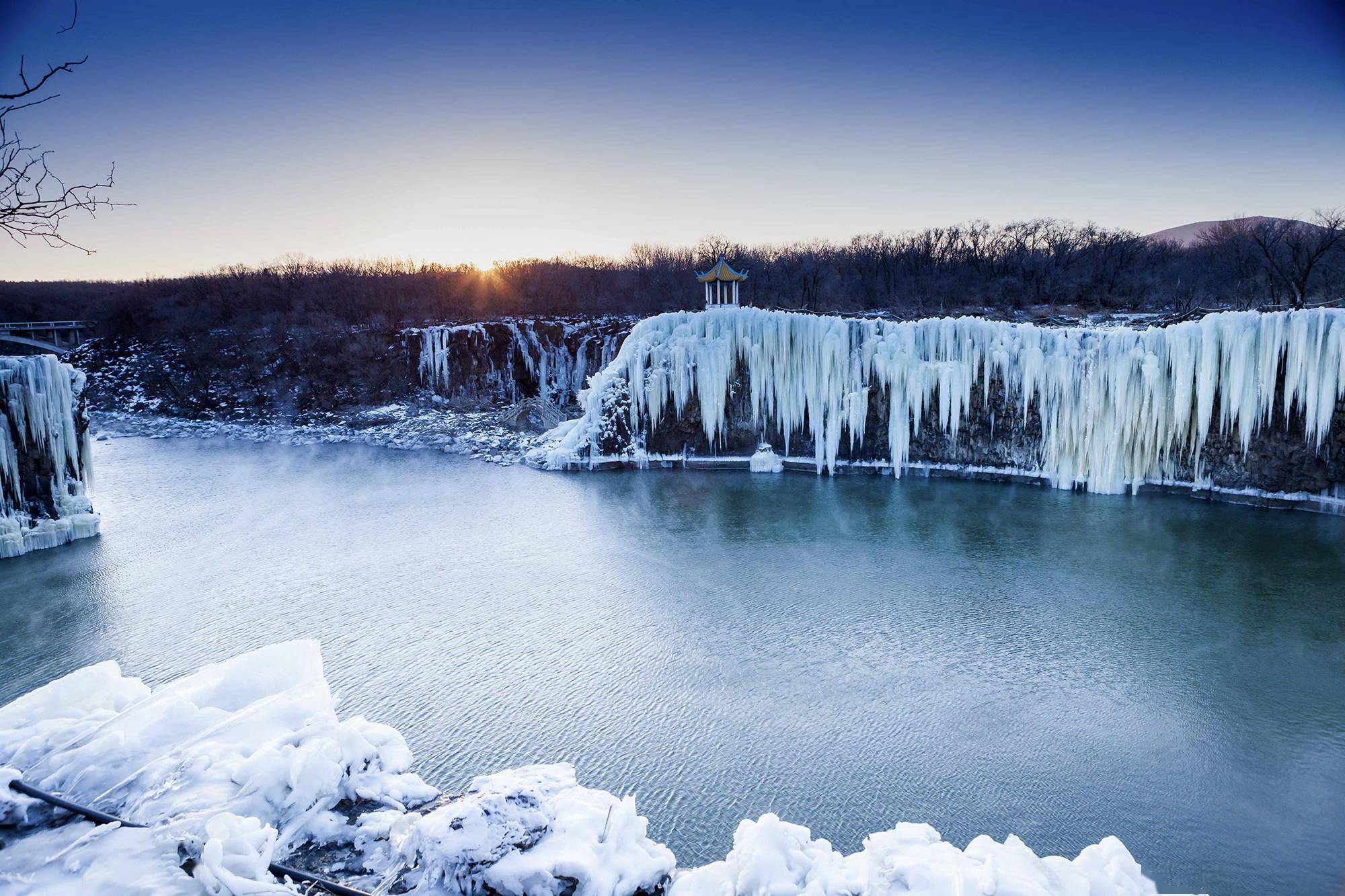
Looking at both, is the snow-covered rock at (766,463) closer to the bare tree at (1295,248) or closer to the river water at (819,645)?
the river water at (819,645)

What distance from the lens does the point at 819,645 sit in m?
8.12

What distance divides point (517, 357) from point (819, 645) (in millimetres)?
26106

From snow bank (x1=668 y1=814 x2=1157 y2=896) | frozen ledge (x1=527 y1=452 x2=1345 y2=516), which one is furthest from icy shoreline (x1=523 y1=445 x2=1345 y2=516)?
snow bank (x1=668 y1=814 x2=1157 y2=896)

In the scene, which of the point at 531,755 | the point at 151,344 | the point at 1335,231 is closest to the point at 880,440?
the point at 531,755

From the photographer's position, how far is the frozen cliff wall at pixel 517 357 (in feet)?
101

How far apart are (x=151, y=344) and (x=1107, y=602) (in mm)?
48413

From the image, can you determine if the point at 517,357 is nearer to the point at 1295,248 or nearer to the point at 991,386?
the point at 991,386

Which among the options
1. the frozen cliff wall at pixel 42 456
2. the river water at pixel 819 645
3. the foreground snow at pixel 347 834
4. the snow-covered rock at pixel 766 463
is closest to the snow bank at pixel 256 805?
the foreground snow at pixel 347 834

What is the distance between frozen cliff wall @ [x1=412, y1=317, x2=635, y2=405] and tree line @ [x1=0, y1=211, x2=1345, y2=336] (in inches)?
263

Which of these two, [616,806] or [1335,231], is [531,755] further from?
[1335,231]

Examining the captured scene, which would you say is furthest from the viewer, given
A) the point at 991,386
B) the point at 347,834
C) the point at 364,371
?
the point at 364,371

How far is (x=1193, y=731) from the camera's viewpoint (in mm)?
6285

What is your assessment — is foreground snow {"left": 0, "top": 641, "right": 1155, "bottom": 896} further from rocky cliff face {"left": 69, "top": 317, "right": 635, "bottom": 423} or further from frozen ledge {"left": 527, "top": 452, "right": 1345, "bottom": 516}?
rocky cliff face {"left": 69, "top": 317, "right": 635, "bottom": 423}

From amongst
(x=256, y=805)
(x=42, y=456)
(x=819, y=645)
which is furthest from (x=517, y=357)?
(x=256, y=805)
